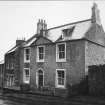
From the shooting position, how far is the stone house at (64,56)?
1877 cm

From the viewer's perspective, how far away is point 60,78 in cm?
2053

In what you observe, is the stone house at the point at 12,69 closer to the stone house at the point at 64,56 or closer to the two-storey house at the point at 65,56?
the stone house at the point at 64,56

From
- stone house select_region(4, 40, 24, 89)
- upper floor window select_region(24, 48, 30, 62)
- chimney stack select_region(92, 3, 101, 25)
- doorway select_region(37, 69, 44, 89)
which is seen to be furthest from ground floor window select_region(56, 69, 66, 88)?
stone house select_region(4, 40, 24, 89)

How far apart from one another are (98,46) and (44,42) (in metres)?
8.85

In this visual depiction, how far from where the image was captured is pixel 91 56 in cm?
2003

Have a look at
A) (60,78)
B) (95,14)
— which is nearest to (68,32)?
(95,14)

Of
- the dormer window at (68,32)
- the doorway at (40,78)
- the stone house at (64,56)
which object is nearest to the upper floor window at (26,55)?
the stone house at (64,56)

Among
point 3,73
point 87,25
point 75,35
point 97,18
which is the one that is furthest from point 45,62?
point 3,73

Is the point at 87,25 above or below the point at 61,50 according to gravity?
above

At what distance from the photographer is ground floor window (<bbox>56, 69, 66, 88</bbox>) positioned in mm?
20087

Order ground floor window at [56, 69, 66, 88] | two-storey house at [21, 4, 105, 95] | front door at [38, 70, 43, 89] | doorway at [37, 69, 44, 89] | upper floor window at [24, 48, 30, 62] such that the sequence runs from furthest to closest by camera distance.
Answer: upper floor window at [24, 48, 30, 62], front door at [38, 70, 43, 89], doorway at [37, 69, 44, 89], ground floor window at [56, 69, 66, 88], two-storey house at [21, 4, 105, 95]

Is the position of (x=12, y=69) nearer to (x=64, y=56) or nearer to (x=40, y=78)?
(x=40, y=78)

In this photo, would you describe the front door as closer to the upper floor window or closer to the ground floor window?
the ground floor window

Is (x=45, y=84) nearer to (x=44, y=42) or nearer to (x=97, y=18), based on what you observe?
(x=44, y=42)
